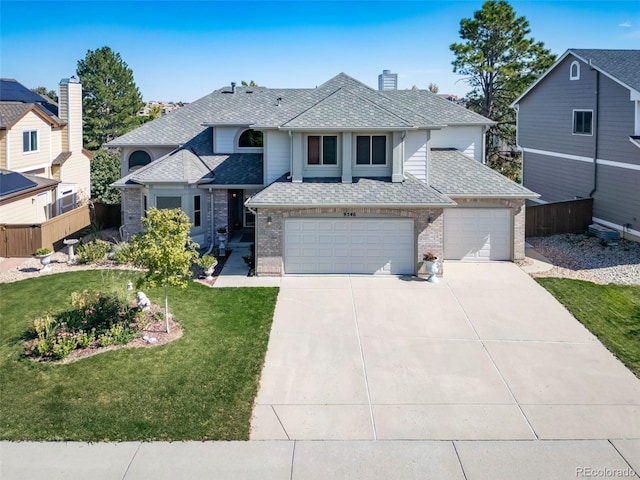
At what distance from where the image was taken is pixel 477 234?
67.4ft

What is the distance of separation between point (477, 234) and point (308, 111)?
7413mm

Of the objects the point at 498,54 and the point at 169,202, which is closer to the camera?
the point at 169,202

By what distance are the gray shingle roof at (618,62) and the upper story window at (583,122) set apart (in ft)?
6.51

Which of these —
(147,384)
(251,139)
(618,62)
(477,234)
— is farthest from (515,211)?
(147,384)

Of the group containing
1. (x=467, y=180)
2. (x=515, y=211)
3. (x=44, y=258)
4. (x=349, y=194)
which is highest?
(x=467, y=180)

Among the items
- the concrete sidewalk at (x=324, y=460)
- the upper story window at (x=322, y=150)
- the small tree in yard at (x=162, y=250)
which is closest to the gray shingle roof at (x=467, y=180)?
the upper story window at (x=322, y=150)

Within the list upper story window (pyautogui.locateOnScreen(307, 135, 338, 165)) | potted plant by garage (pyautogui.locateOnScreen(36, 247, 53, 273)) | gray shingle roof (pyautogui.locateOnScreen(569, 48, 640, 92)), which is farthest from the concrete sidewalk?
gray shingle roof (pyautogui.locateOnScreen(569, 48, 640, 92))

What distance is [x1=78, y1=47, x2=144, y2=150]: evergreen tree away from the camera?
47.5 metres

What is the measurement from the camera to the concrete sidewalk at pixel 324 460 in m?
8.44

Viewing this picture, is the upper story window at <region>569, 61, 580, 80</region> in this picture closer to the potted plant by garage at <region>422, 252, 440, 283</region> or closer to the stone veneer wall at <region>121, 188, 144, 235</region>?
the potted plant by garage at <region>422, 252, 440, 283</region>

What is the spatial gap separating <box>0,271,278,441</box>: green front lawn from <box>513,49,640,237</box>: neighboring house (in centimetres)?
1579

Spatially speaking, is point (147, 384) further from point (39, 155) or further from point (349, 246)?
point (39, 155)

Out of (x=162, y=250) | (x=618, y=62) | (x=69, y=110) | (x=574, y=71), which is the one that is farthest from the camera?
(x=69, y=110)

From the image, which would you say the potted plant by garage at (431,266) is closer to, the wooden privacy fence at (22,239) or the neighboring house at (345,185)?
the neighboring house at (345,185)
